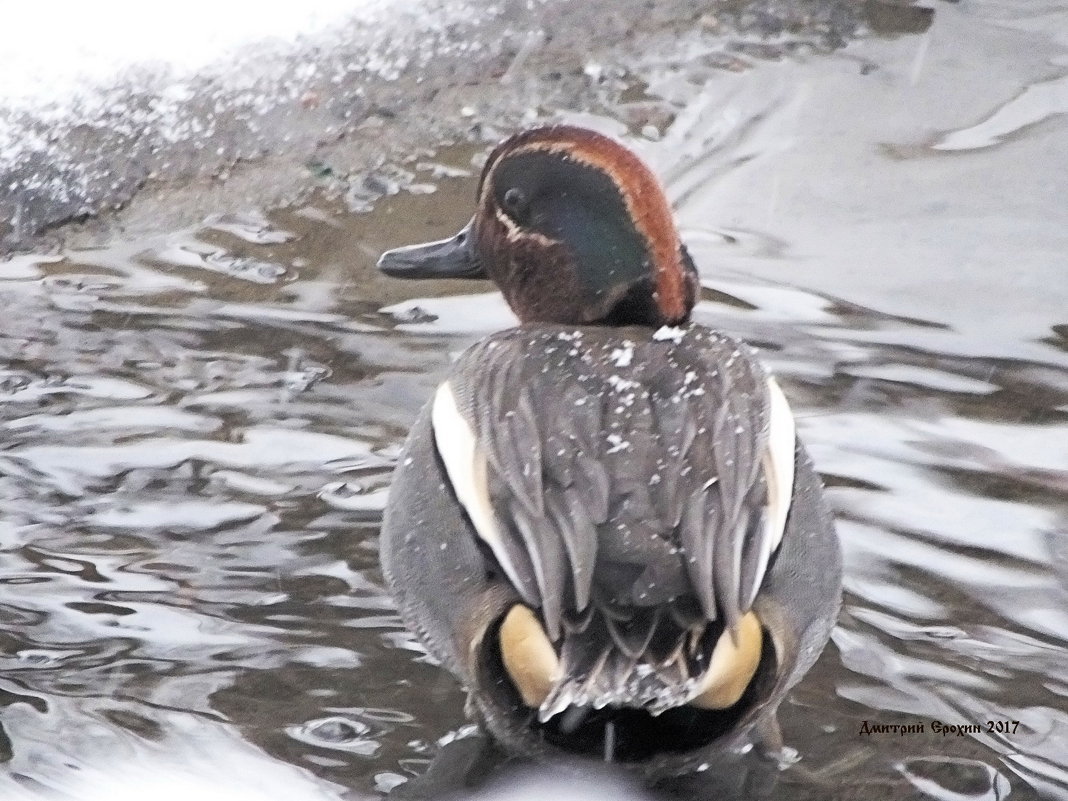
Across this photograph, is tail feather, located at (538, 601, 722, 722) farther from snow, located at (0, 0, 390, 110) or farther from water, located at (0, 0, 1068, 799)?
snow, located at (0, 0, 390, 110)

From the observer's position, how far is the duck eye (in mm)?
3961

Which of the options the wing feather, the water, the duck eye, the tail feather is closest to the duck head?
the duck eye

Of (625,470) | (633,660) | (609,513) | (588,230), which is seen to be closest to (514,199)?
(588,230)

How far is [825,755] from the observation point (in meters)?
3.67

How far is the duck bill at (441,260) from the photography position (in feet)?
14.2

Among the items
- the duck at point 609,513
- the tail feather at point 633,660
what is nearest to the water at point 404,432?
the duck at point 609,513

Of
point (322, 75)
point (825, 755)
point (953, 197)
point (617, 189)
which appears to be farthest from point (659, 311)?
point (322, 75)

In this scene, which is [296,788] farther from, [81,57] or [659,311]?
[81,57]

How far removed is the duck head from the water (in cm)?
94

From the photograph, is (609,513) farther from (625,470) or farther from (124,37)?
(124,37)

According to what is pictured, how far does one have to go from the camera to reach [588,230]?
3885 millimetres

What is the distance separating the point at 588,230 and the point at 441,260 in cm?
63

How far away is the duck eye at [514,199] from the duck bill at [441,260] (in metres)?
0.27

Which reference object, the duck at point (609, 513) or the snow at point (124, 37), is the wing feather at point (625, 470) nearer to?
the duck at point (609, 513)
